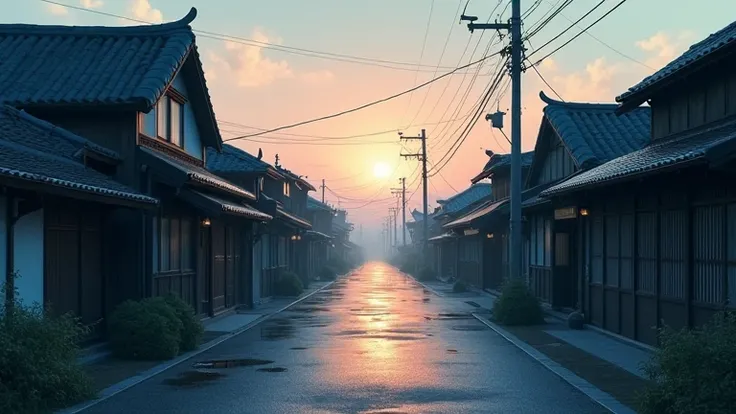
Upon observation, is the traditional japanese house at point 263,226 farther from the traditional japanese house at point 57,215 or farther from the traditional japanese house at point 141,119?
the traditional japanese house at point 57,215

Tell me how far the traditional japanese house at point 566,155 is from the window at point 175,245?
31.1 ft

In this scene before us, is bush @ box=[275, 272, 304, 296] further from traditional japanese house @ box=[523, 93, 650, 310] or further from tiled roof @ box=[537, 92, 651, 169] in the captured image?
tiled roof @ box=[537, 92, 651, 169]

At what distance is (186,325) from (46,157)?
14.1 feet

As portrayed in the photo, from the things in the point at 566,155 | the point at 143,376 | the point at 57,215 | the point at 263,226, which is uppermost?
the point at 566,155

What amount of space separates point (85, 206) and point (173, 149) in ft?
18.0

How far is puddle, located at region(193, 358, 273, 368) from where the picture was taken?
556 inches

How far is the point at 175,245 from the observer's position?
1977 cm

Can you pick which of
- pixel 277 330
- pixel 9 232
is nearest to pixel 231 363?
pixel 9 232

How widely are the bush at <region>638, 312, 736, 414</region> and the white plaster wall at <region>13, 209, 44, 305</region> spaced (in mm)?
8873

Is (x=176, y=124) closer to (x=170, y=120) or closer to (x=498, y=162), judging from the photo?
(x=170, y=120)

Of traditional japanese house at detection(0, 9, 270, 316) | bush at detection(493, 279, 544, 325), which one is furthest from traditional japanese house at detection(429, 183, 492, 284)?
traditional japanese house at detection(0, 9, 270, 316)

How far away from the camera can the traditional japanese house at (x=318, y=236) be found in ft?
184

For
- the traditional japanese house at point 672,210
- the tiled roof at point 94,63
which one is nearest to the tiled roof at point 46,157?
the tiled roof at point 94,63

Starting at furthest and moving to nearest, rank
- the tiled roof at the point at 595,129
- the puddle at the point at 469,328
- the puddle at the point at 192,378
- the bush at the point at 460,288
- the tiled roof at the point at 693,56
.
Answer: the bush at the point at 460,288, the tiled roof at the point at 595,129, the puddle at the point at 469,328, the tiled roof at the point at 693,56, the puddle at the point at 192,378
